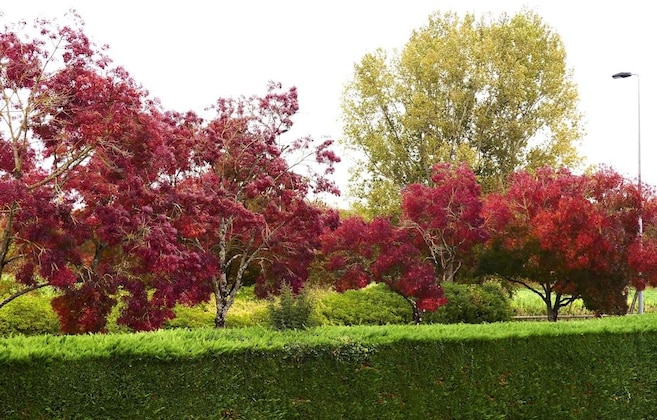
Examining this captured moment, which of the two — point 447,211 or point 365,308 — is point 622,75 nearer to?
Answer: point 447,211

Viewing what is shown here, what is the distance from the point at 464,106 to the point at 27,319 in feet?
84.7

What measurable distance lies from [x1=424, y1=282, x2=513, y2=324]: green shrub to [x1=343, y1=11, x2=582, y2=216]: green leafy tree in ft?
46.2

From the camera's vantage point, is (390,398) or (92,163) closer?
(390,398)

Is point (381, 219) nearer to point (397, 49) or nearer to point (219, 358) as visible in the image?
point (219, 358)

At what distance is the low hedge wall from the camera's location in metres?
7.52

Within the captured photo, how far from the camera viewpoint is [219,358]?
27.3ft

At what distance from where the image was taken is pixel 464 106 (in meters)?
37.7

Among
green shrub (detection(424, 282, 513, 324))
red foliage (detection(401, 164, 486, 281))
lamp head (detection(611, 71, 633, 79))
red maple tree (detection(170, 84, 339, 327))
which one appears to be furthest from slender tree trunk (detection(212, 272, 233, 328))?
lamp head (detection(611, 71, 633, 79))

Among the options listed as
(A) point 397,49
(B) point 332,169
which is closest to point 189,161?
(B) point 332,169

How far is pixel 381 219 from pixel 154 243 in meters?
8.97

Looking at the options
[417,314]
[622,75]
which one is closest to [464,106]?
[622,75]

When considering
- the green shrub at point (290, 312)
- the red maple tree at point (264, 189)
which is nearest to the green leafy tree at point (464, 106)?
the red maple tree at point (264, 189)

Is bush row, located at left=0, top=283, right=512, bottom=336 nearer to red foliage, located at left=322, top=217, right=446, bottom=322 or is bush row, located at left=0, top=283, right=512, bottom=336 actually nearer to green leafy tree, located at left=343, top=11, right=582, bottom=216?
red foliage, located at left=322, top=217, right=446, bottom=322

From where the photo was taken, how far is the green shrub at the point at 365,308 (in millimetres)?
20641
